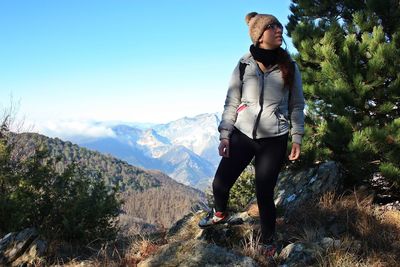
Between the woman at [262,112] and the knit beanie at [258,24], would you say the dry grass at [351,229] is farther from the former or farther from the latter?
the knit beanie at [258,24]

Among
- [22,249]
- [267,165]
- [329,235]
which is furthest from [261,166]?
[22,249]

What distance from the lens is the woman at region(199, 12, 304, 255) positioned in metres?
4.32

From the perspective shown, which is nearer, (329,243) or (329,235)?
(329,243)

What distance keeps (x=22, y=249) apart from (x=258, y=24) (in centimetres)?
428

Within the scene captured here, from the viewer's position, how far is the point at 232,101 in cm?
454

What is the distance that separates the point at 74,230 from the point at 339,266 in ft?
18.7

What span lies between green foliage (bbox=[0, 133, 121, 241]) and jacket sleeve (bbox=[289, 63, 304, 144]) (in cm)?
512

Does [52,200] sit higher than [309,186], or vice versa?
[309,186]

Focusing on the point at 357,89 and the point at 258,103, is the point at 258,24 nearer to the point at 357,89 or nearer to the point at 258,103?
the point at 258,103

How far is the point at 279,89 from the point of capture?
437cm

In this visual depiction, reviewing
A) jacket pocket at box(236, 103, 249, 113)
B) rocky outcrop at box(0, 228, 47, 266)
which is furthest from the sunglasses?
rocky outcrop at box(0, 228, 47, 266)

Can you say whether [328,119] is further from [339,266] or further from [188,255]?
[188,255]

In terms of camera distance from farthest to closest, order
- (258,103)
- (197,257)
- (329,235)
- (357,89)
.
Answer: (357,89), (329,235), (258,103), (197,257)

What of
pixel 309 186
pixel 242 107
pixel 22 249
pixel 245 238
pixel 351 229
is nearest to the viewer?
pixel 242 107
